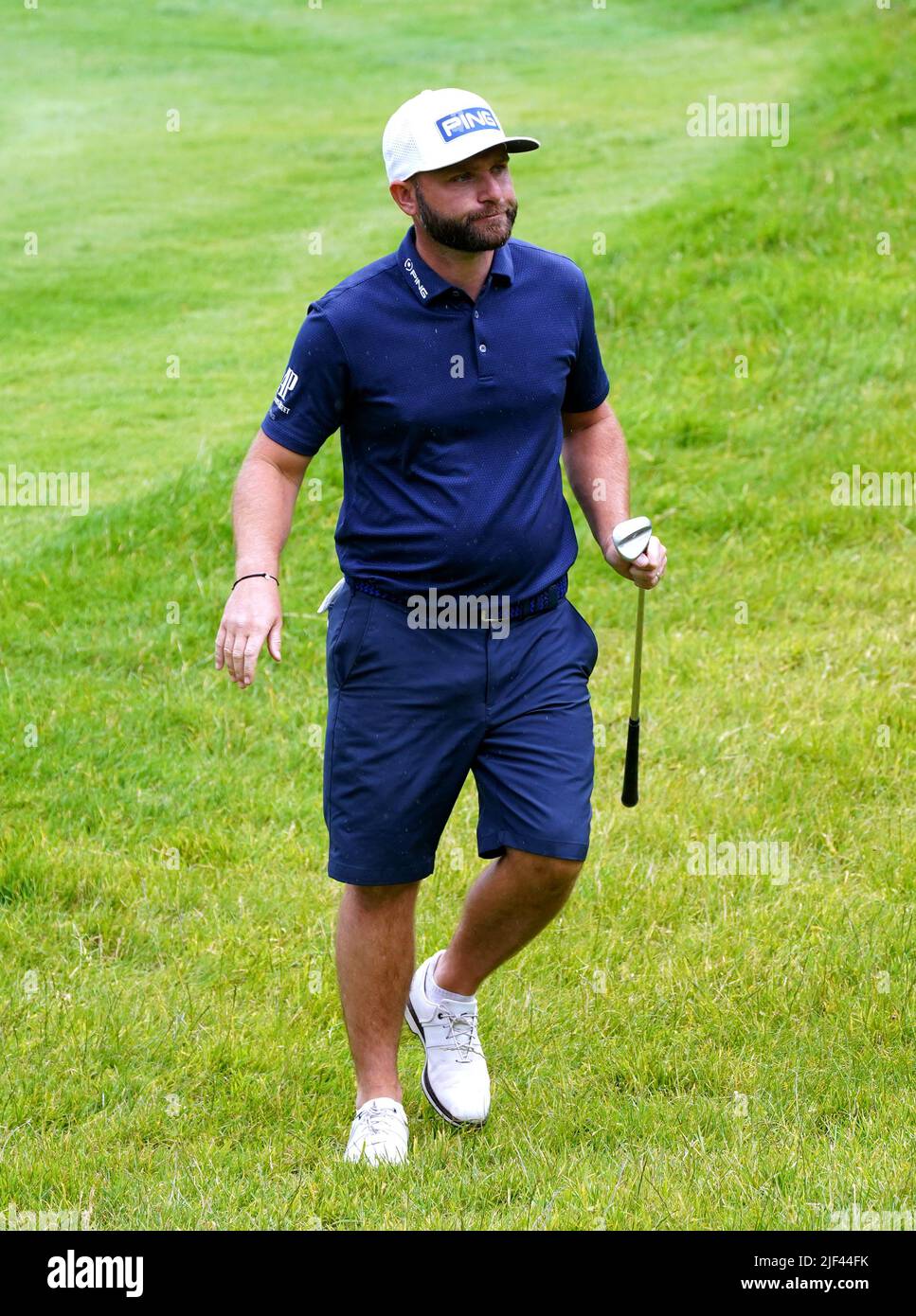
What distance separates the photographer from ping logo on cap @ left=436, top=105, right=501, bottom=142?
432 centimetres

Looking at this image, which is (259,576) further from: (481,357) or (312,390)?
(481,357)

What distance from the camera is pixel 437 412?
438 centimetres

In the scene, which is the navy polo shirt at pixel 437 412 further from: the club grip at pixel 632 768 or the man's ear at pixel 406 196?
the club grip at pixel 632 768

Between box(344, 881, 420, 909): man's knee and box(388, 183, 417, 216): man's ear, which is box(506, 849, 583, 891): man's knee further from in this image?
box(388, 183, 417, 216): man's ear

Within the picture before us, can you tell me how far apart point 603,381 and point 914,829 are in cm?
A: 246

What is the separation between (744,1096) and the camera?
4.79 m

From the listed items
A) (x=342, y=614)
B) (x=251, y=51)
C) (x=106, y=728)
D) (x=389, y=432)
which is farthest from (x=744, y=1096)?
(x=251, y=51)

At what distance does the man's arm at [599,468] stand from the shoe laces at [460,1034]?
1284 millimetres

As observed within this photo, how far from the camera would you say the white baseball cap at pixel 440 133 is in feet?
14.1

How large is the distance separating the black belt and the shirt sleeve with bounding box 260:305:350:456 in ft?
1.19
